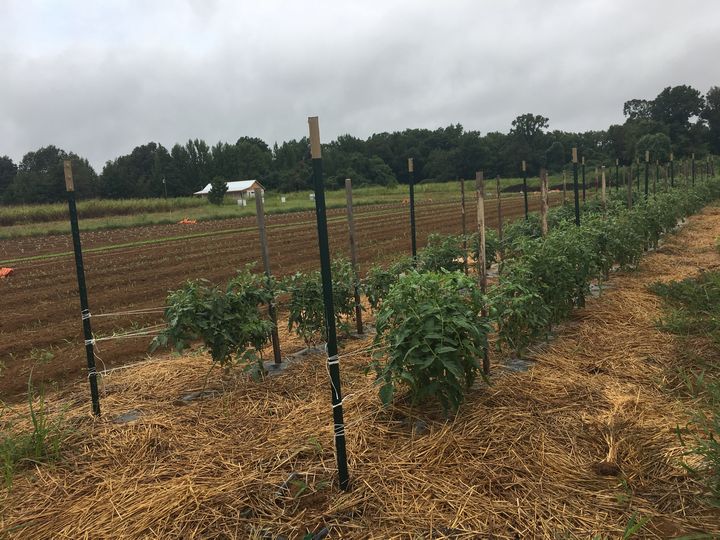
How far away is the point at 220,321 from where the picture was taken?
4410 mm

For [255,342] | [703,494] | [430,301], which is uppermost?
[430,301]

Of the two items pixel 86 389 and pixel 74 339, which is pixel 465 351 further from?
pixel 74 339

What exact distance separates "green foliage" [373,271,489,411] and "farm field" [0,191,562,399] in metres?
3.60

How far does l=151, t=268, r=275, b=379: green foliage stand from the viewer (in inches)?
170

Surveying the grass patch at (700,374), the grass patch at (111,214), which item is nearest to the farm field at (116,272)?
the grass patch at (111,214)

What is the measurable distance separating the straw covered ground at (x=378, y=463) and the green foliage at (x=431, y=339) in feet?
1.06

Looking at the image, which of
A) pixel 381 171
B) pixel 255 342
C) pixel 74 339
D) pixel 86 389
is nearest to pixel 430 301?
pixel 255 342

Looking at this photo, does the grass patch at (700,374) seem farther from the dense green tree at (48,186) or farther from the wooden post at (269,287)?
the dense green tree at (48,186)

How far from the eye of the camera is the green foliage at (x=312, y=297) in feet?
17.0

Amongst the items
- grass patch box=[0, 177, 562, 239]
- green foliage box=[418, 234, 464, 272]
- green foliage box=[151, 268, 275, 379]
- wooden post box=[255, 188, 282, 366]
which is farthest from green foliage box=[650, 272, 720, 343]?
grass patch box=[0, 177, 562, 239]

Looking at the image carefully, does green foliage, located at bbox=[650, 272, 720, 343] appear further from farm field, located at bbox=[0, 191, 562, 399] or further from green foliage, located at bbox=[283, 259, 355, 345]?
farm field, located at bbox=[0, 191, 562, 399]

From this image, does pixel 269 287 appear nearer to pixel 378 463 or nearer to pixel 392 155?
pixel 378 463

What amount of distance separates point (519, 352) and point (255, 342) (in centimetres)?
244

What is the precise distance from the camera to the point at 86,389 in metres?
5.02
